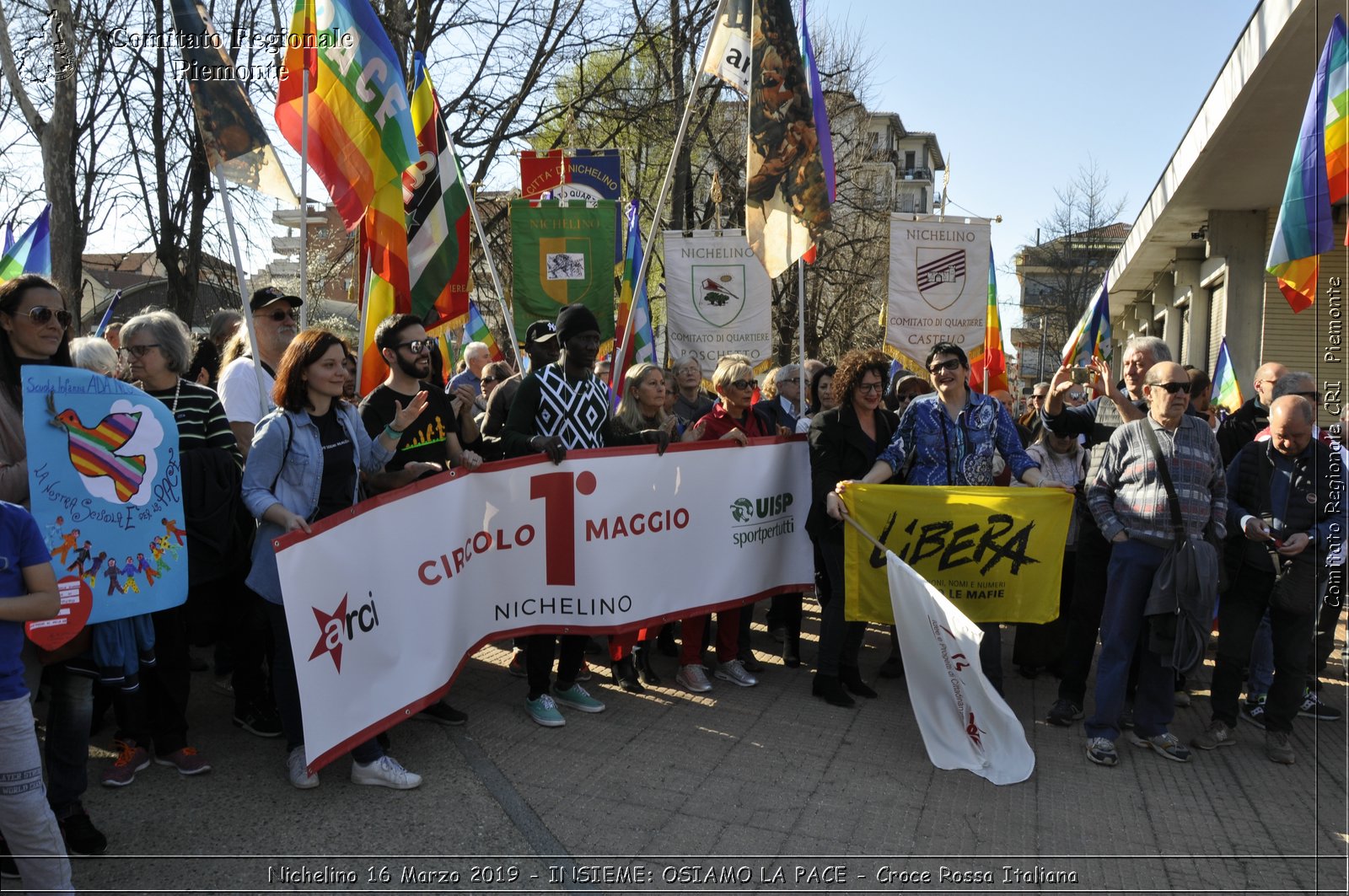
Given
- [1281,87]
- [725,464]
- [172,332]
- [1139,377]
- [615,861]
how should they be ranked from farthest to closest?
[1281,87], [725,464], [1139,377], [172,332], [615,861]

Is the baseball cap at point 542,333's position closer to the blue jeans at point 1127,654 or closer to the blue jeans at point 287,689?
the blue jeans at point 287,689

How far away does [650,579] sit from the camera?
566 centimetres

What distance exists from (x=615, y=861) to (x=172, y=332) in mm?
2939

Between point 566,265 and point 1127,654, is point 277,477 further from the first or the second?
point 566,265

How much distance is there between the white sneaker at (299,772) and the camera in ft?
13.7

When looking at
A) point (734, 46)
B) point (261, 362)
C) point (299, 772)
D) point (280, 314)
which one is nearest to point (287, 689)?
point (299, 772)

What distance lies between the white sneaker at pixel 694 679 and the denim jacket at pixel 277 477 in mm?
2565

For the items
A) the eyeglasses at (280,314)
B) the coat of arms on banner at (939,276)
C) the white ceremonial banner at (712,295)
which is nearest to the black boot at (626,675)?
the eyeglasses at (280,314)

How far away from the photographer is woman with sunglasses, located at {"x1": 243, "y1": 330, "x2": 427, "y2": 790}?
414cm

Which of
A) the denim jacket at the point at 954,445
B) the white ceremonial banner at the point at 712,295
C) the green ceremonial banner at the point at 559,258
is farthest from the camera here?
the white ceremonial banner at the point at 712,295

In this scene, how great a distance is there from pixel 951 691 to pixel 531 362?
2990mm

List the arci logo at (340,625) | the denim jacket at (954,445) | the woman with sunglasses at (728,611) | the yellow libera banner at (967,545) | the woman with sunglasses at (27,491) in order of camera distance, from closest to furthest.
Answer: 1. the woman with sunglasses at (27,491)
2. the arci logo at (340,625)
3. the yellow libera banner at (967,545)
4. the denim jacket at (954,445)
5. the woman with sunglasses at (728,611)

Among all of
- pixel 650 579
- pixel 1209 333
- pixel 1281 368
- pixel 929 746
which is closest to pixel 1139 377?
pixel 1281 368

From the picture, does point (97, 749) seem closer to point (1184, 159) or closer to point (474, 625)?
point (474, 625)
